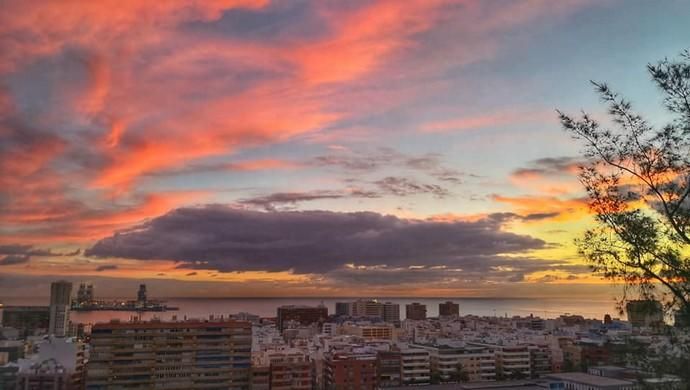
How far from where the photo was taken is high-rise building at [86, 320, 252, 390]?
458 inches

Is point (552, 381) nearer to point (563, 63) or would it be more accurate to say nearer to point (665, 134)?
point (563, 63)

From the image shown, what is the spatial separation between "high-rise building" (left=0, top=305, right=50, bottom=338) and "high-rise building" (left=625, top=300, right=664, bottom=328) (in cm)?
405

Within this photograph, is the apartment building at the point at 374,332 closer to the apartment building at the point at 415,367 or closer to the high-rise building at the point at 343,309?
the apartment building at the point at 415,367

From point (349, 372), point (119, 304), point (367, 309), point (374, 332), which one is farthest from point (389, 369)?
point (367, 309)

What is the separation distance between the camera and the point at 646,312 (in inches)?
74.0

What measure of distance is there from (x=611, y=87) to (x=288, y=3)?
7.17 feet

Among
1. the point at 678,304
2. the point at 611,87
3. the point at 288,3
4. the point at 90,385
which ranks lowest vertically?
the point at 90,385

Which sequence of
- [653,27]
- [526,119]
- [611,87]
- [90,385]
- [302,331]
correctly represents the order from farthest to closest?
[302,331]
[90,385]
[526,119]
[653,27]
[611,87]

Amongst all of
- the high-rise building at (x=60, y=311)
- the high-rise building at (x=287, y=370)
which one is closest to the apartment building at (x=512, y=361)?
the high-rise building at (x=287, y=370)

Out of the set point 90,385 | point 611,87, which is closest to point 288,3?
point 611,87

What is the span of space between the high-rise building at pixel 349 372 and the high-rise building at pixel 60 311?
5.94m

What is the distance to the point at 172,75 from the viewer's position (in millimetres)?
3895

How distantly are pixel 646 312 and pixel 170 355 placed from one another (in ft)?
38.3

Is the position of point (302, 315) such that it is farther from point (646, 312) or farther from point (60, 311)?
point (646, 312)
